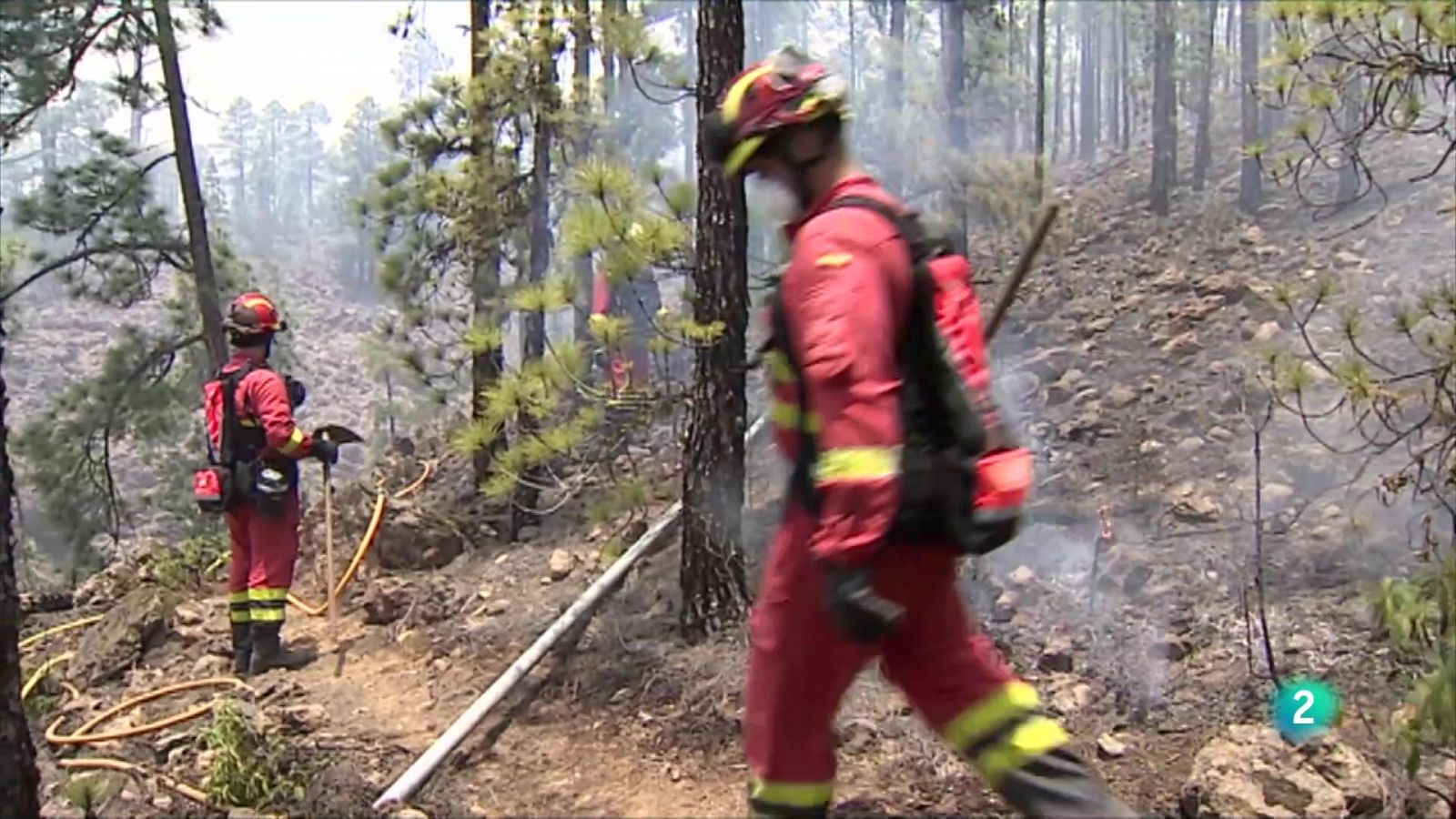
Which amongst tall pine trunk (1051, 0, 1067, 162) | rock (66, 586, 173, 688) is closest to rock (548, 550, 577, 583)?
rock (66, 586, 173, 688)

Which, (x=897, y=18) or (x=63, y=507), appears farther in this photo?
(x=897, y=18)

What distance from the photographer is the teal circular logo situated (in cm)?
441

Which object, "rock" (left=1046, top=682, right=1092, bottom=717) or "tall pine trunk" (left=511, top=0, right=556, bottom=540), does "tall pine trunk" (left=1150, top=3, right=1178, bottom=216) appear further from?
"rock" (left=1046, top=682, right=1092, bottom=717)

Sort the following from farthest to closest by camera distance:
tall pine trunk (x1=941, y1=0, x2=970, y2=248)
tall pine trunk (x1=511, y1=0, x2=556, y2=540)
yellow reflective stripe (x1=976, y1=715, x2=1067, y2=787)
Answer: tall pine trunk (x1=941, y1=0, x2=970, y2=248) < tall pine trunk (x1=511, y1=0, x2=556, y2=540) < yellow reflective stripe (x1=976, y1=715, x2=1067, y2=787)

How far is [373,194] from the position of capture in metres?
9.12

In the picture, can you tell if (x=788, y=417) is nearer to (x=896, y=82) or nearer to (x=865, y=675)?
(x=865, y=675)

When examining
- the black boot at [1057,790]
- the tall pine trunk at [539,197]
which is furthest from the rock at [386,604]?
the black boot at [1057,790]

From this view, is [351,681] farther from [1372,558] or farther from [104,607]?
[1372,558]

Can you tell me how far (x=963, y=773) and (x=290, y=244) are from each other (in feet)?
201

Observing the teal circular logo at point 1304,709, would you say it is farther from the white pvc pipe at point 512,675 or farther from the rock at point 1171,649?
the white pvc pipe at point 512,675

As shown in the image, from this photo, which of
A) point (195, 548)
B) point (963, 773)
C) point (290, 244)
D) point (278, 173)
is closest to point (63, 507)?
point (195, 548)

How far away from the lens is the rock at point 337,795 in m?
4.80

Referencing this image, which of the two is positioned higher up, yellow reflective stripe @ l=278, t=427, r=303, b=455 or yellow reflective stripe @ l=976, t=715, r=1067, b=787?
yellow reflective stripe @ l=278, t=427, r=303, b=455

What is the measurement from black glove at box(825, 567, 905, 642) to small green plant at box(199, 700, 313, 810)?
3.38 meters
